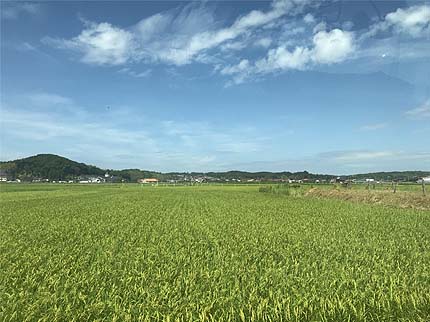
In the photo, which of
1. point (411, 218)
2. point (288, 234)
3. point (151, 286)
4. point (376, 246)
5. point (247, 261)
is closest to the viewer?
point (151, 286)

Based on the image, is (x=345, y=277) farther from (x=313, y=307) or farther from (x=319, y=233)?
(x=319, y=233)

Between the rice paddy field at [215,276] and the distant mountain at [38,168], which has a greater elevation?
the distant mountain at [38,168]

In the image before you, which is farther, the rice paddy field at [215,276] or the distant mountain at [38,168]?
the distant mountain at [38,168]

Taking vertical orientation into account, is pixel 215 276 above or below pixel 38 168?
below

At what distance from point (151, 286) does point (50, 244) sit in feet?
22.9

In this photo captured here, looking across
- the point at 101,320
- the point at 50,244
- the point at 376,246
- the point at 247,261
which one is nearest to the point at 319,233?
the point at 376,246

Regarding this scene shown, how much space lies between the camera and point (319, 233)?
15.6 meters

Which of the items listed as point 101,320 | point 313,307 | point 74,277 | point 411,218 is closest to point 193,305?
point 101,320

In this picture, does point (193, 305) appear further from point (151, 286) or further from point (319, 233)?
point (319, 233)

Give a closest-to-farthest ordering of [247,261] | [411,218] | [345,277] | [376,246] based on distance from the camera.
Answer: [345,277]
[247,261]
[376,246]
[411,218]

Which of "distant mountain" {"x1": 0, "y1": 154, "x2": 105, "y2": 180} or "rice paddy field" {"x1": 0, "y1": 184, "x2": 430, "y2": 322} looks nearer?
"rice paddy field" {"x1": 0, "y1": 184, "x2": 430, "y2": 322}

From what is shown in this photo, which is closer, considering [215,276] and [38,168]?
[215,276]

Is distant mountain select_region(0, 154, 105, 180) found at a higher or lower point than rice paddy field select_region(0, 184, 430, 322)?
higher

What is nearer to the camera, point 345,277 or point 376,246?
point 345,277
